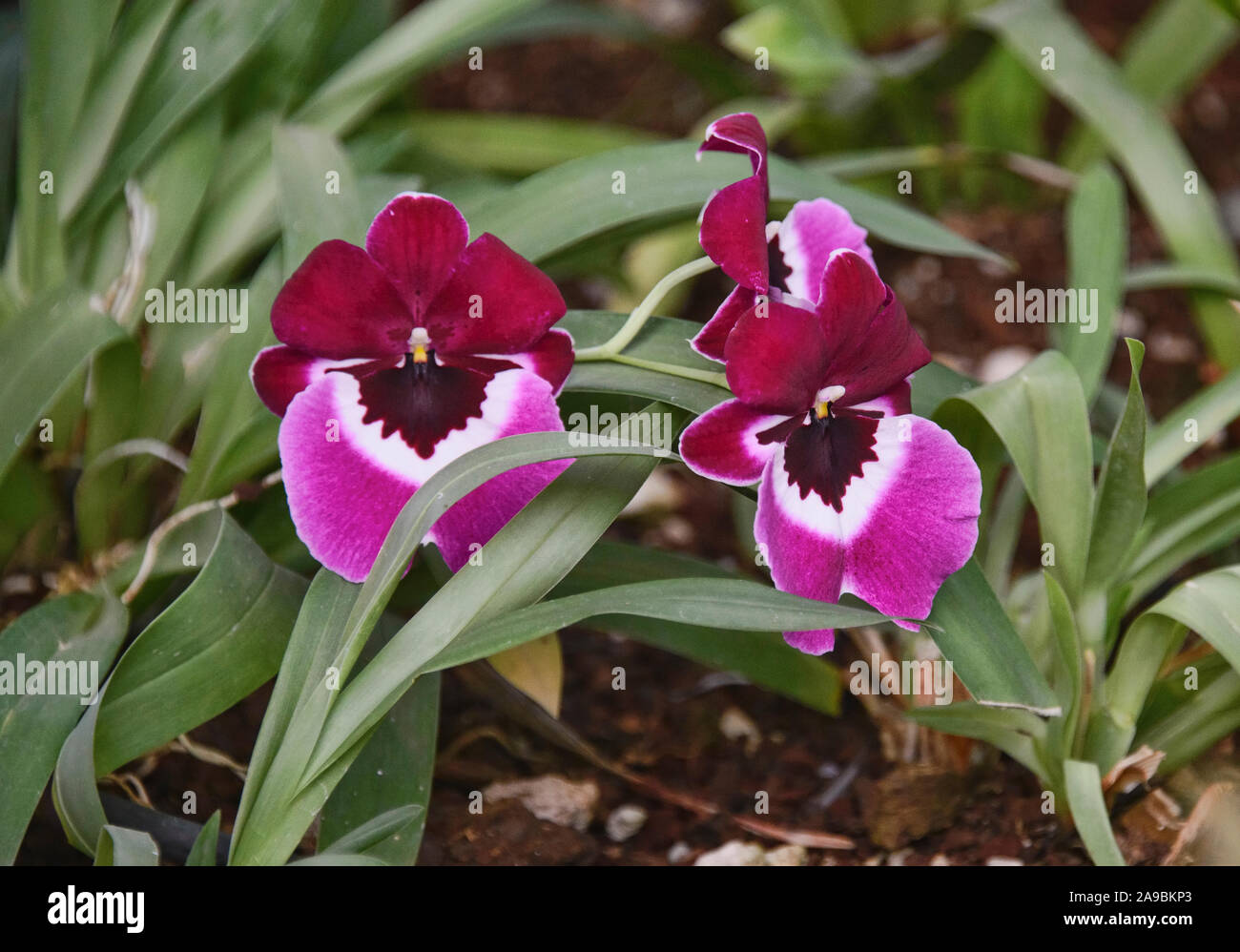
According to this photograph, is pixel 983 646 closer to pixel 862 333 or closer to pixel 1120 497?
pixel 1120 497

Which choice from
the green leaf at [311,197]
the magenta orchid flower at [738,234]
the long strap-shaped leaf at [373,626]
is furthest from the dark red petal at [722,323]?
Answer: the green leaf at [311,197]

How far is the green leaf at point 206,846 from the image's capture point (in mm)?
1033

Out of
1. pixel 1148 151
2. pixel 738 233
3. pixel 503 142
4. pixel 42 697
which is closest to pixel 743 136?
pixel 738 233

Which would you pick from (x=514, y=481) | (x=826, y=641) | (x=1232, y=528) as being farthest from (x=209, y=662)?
(x=1232, y=528)

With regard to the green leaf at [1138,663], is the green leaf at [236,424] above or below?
above

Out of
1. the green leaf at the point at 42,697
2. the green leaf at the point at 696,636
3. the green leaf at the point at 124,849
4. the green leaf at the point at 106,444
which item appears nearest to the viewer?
the green leaf at the point at 124,849

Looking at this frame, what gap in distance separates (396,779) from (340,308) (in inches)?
18.7

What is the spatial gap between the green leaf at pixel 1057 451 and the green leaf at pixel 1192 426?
8.0 inches

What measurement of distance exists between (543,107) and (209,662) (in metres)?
1.79

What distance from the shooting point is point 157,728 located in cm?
108

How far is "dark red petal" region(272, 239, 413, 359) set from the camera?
103 centimetres

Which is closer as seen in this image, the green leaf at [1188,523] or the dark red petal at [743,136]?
the dark red petal at [743,136]

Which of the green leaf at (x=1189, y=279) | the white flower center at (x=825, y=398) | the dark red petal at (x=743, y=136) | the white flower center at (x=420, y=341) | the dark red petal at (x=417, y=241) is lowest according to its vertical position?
the white flower center at (x=825, y=398)

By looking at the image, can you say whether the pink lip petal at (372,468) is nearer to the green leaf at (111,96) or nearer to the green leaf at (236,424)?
the green leaf at (236,424)
